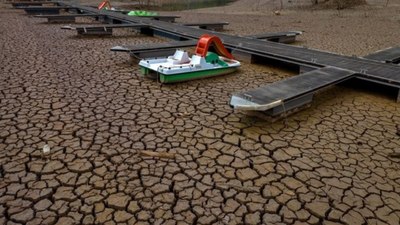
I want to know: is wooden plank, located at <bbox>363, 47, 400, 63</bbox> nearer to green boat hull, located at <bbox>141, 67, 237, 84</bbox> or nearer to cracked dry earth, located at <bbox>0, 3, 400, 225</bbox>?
cracked dry earth, located at <bbox>0, 3, 400, 225</bbox>

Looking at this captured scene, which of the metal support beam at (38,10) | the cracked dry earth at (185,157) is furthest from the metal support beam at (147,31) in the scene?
the metal support beam at (38,10)

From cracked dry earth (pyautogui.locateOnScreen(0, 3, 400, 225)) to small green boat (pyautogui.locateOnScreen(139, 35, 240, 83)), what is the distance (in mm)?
202

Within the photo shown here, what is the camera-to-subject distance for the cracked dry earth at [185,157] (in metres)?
2.12

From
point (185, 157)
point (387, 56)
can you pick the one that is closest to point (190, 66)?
point (185, 157)

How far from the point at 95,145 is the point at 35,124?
0.84m

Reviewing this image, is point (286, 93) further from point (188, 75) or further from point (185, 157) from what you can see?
point (188, 75)

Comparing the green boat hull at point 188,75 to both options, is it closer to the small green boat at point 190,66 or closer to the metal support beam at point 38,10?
the small green boat at point 190,66

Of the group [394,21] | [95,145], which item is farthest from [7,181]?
[394,21]

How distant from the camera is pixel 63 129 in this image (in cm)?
317

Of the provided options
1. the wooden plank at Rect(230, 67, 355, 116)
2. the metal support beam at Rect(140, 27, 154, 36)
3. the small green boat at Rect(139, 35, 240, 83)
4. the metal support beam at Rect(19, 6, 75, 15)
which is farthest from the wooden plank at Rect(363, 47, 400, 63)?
the metal support beam at Rect(19, 6, 75, 15)

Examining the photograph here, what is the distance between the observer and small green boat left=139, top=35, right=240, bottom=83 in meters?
4.66

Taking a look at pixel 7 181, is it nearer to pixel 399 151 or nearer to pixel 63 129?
pixel 63 129

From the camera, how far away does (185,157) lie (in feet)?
9.02

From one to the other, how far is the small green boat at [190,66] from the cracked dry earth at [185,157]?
202mm
